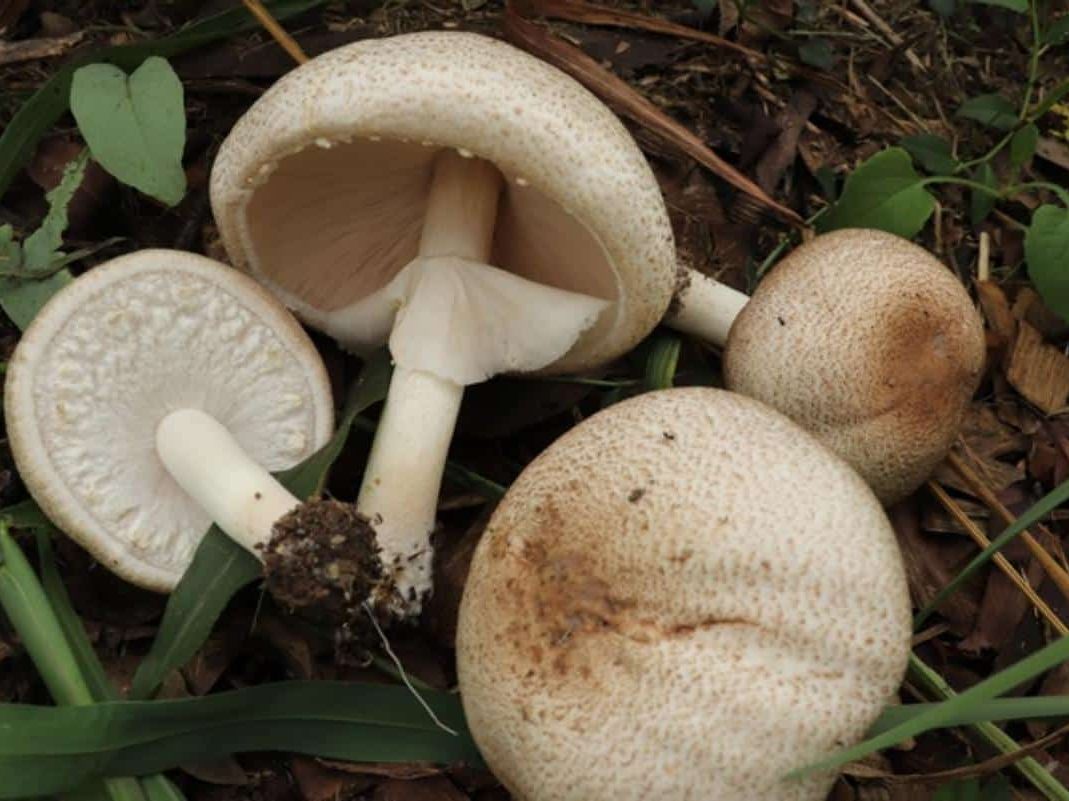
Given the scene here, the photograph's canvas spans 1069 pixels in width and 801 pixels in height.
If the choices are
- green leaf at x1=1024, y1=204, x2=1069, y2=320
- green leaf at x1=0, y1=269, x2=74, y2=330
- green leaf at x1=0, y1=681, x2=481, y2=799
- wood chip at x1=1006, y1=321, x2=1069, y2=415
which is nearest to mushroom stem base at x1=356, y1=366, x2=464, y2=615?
green leaf at x1=0, y1=681, x2=481, y2=799

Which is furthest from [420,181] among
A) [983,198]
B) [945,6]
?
[945,6]

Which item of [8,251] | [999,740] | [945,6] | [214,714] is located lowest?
[999,740]

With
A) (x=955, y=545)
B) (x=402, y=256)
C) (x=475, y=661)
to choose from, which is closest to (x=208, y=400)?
(x=402, y=256)

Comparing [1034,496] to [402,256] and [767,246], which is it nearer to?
[767,246]

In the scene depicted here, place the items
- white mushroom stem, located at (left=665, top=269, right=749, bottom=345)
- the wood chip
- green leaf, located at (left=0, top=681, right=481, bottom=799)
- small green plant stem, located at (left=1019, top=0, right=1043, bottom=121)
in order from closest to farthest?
1. green leaf, located at (left=0, top=681, right=481, bottom=799)
2. white mushroom stem, located at (left=665, top=269, right=749, bottom=345)
3. the wood chip
4. small green plant stem, located at (left=1019, top=0, right=1043, bottom=121)

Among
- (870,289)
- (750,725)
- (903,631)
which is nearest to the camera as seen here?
(750,725)

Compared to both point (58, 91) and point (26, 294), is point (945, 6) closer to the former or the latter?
point (58, 91)

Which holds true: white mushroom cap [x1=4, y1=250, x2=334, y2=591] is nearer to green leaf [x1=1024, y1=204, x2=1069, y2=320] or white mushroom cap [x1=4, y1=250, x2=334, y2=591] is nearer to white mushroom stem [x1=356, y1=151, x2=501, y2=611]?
white mushroom stem [x1=356, y1=151, x2=501, y2=611]
